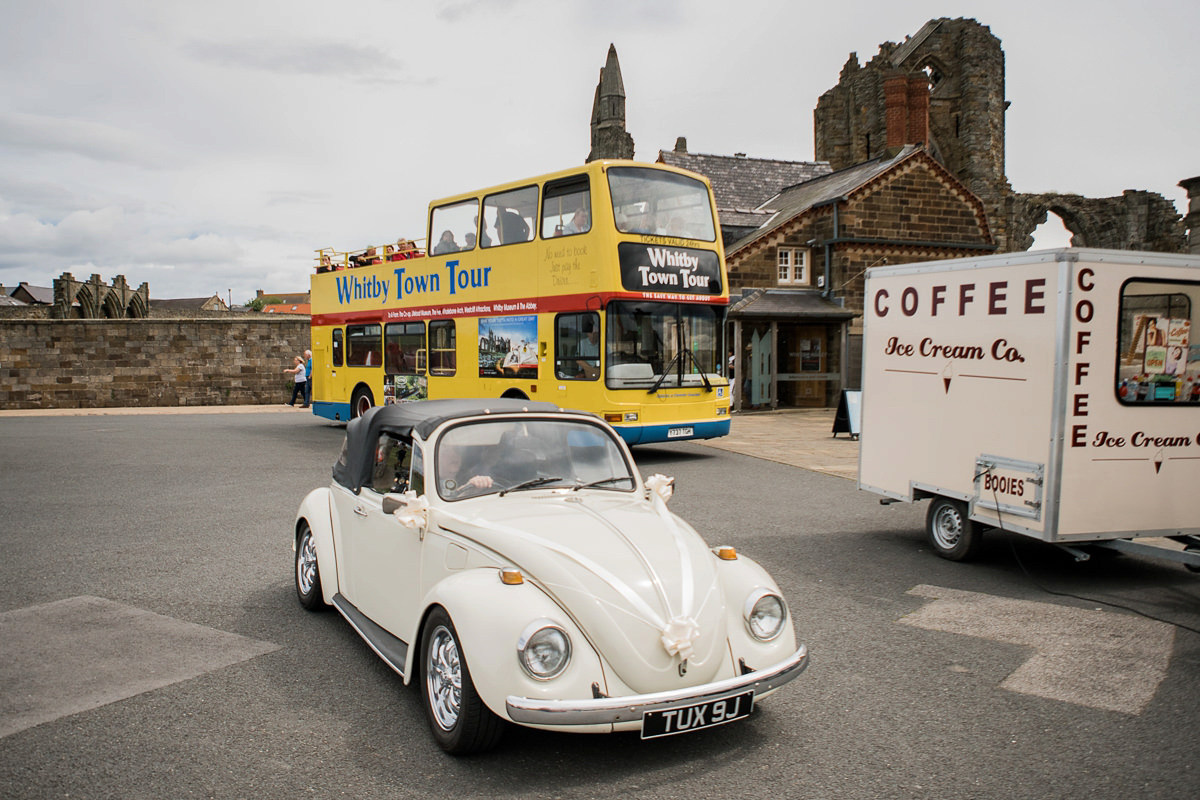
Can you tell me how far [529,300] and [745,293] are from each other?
40.0 ft

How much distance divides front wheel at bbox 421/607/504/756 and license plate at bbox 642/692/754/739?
2.23 feet

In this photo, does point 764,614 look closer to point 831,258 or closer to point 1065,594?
point 1065,594

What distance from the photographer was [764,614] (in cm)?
400

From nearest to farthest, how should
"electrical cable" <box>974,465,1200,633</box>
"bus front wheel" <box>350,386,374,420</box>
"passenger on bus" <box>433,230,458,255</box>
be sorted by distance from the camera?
"electrical cable" <box>974,465,1200,633</box>
"passenger on bus" <box>433,230,458,255</box>
"bus front wheel" <box>350,386,374,420</box>

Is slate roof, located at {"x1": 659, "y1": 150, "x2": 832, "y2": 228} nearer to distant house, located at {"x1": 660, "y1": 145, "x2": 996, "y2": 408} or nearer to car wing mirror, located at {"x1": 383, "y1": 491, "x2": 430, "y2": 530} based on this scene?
distant house, located at {"x1": 660, "y1": 145, "x2": 996, "y2": 408}

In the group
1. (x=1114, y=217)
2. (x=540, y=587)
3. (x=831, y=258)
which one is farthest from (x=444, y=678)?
(x=1114, y=217)

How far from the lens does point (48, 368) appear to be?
28.7 metres

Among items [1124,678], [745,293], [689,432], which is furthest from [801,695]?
[745,293]

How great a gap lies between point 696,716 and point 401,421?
250 cm

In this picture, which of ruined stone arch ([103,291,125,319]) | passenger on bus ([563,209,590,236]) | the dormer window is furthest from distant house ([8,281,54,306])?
passenger on bus ([563,209,590,236])

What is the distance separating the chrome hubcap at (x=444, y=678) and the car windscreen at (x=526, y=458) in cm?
87

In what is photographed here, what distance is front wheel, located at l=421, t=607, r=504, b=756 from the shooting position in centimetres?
367

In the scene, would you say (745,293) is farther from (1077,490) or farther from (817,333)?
(1077,490)

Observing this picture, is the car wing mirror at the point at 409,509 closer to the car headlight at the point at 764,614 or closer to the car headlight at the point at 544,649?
the car headlight at the point at 544,649
